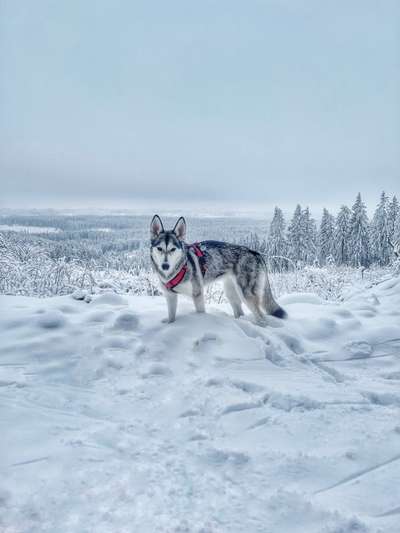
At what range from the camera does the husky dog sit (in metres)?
5.23

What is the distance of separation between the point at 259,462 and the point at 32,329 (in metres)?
3.54

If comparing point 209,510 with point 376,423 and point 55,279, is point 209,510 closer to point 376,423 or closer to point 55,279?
point 376,423

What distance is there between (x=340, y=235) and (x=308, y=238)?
4072mm

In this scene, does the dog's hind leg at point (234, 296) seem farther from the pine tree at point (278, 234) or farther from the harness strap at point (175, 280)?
the pine tree at point (278, 234)

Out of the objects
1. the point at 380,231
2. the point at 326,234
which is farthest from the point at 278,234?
the point at 380,231

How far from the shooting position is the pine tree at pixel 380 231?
123 ft

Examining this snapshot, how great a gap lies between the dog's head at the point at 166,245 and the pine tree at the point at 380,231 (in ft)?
124

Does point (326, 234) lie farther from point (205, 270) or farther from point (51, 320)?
point (51, 320)

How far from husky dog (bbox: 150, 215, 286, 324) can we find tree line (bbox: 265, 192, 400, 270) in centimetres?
3362

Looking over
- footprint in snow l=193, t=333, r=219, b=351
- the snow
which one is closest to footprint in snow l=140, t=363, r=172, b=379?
the snow

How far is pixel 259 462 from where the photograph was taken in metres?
2.32

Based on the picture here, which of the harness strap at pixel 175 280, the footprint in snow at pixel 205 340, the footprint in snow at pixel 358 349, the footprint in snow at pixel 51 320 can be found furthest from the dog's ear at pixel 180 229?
the footprint in snow at pixel 358 349

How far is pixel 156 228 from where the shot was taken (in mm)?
5645

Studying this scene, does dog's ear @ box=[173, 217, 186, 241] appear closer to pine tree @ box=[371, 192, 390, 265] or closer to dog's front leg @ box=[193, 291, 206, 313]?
dog's front leg @ box=[193, 291, 206, 313]
